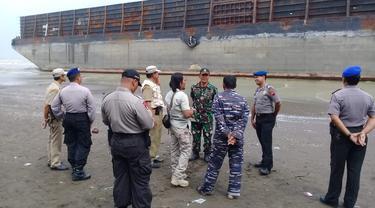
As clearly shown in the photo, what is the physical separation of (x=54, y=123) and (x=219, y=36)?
16502 mm

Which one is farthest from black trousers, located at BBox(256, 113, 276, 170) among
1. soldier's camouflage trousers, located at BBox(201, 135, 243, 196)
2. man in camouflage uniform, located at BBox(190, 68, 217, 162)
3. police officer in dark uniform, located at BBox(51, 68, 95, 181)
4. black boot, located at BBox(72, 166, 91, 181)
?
black boot, located at BBox(72, 166, 91, 181)

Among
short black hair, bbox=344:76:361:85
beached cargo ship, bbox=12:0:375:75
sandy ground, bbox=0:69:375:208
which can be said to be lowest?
sandy ground, bbox=0:69:375:208

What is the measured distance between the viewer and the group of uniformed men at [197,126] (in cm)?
379

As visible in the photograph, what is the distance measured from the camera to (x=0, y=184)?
512 centimetres

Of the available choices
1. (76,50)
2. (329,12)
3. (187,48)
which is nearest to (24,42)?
(76,50)

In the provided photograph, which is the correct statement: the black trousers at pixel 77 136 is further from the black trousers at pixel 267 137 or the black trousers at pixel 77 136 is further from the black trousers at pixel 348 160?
the black trousers at pixel 348 160

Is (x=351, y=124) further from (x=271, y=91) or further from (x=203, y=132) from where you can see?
(x=203, y=132)

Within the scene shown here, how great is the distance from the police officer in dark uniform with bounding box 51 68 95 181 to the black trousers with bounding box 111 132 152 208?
54.0 inches

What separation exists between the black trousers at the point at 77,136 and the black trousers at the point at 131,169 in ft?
4.46

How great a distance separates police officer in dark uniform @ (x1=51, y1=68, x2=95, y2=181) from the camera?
5.06 m

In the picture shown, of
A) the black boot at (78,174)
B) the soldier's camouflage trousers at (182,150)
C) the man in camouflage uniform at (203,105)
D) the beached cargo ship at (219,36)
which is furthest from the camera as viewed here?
the beached cargo ship at (219,36)

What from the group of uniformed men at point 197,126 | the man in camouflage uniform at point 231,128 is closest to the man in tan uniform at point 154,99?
the group of uniformed men at point 197,126

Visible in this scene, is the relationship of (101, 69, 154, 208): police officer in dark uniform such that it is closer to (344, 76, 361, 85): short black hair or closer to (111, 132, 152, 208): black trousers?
(111, 132, 152, 208): black trousers

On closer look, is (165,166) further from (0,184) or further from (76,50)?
(76,50)
